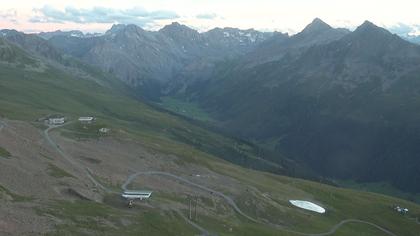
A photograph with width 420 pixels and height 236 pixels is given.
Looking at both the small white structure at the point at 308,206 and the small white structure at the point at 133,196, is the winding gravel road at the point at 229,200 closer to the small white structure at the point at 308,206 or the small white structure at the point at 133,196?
the small white structure at the point at 308,206

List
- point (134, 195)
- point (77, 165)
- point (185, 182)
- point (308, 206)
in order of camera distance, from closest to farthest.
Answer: point (134, 195), point (77, 165), point (185, 182), point (308, 206)

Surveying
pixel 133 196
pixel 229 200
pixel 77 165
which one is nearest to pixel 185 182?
pixel 229 200

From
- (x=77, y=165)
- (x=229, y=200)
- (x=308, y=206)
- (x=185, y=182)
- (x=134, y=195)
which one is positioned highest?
(x=134, y=195)

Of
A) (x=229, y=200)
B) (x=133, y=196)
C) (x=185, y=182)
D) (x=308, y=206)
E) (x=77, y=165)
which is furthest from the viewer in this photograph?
(x=308, y=206)

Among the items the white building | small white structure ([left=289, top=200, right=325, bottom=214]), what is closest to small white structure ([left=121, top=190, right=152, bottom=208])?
the white building

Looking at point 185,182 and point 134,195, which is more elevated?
point 134,195

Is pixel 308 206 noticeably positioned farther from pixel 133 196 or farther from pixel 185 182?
pixel 133 196

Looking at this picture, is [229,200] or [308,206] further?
[308,206]

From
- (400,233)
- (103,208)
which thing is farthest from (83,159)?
(400,233)

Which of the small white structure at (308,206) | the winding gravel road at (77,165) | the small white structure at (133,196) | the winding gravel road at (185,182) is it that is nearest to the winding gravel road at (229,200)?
A: the winding gravel road at (185,182)

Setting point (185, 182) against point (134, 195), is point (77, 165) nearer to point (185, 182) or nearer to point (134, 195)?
point (185, 182)

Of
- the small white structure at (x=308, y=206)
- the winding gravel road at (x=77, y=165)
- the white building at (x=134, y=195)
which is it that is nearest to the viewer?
the white building at (x=134, y=195)

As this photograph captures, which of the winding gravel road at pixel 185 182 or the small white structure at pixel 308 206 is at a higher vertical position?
the winding gravel road at pixel 185 182
